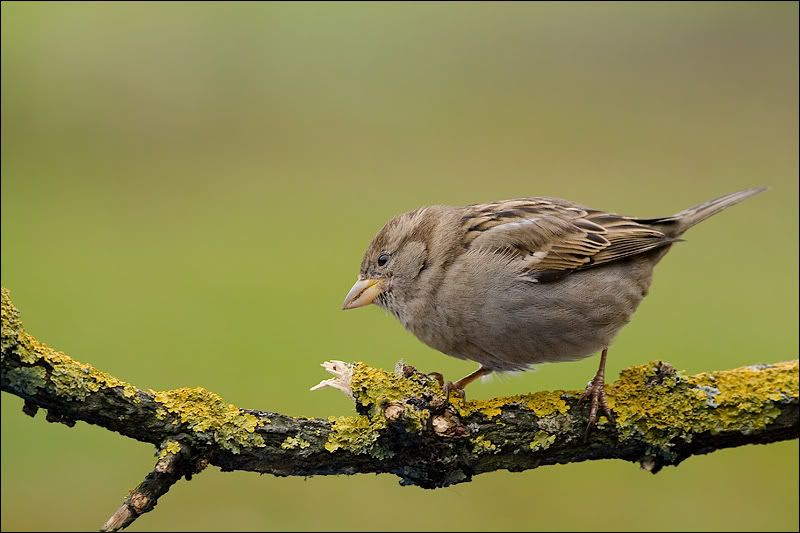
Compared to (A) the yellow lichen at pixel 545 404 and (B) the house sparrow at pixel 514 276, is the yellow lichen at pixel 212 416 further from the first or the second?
(A) the yellow lichen at pixel 545 404

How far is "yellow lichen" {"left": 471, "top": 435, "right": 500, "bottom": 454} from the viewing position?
2961 mm

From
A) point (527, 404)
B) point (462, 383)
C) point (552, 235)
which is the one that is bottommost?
point (527, 404)

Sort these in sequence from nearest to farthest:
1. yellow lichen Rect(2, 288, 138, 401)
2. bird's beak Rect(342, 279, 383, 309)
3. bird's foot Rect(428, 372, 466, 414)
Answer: yellow lichen Rect(2, 288, 138, 401)
bird's foot Rect(428, 372, 466, 414)
bird's beak Rect(342, 279, 383, 309)

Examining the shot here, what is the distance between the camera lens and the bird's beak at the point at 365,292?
376 cm

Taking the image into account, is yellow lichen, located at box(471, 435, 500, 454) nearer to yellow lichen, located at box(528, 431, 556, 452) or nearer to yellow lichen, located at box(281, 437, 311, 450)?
yellow lichen, located at box(528, 431, 556, 452)

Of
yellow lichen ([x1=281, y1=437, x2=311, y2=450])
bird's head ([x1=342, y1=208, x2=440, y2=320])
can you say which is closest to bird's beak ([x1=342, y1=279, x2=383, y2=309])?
bird's head ([x1=342, y1=208, x2=440, y2=320])

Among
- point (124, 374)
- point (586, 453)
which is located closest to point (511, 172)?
point (124, 374)

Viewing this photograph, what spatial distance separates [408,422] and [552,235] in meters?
1.26

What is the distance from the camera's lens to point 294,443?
273cm

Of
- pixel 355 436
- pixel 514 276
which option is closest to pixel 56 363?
pixel 355 436

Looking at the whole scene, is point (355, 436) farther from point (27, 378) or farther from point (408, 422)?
point (27, 378)

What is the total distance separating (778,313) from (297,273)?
3736 millimetres

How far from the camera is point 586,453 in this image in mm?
3174

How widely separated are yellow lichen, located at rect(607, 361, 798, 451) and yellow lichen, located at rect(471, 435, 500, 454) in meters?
0.46
